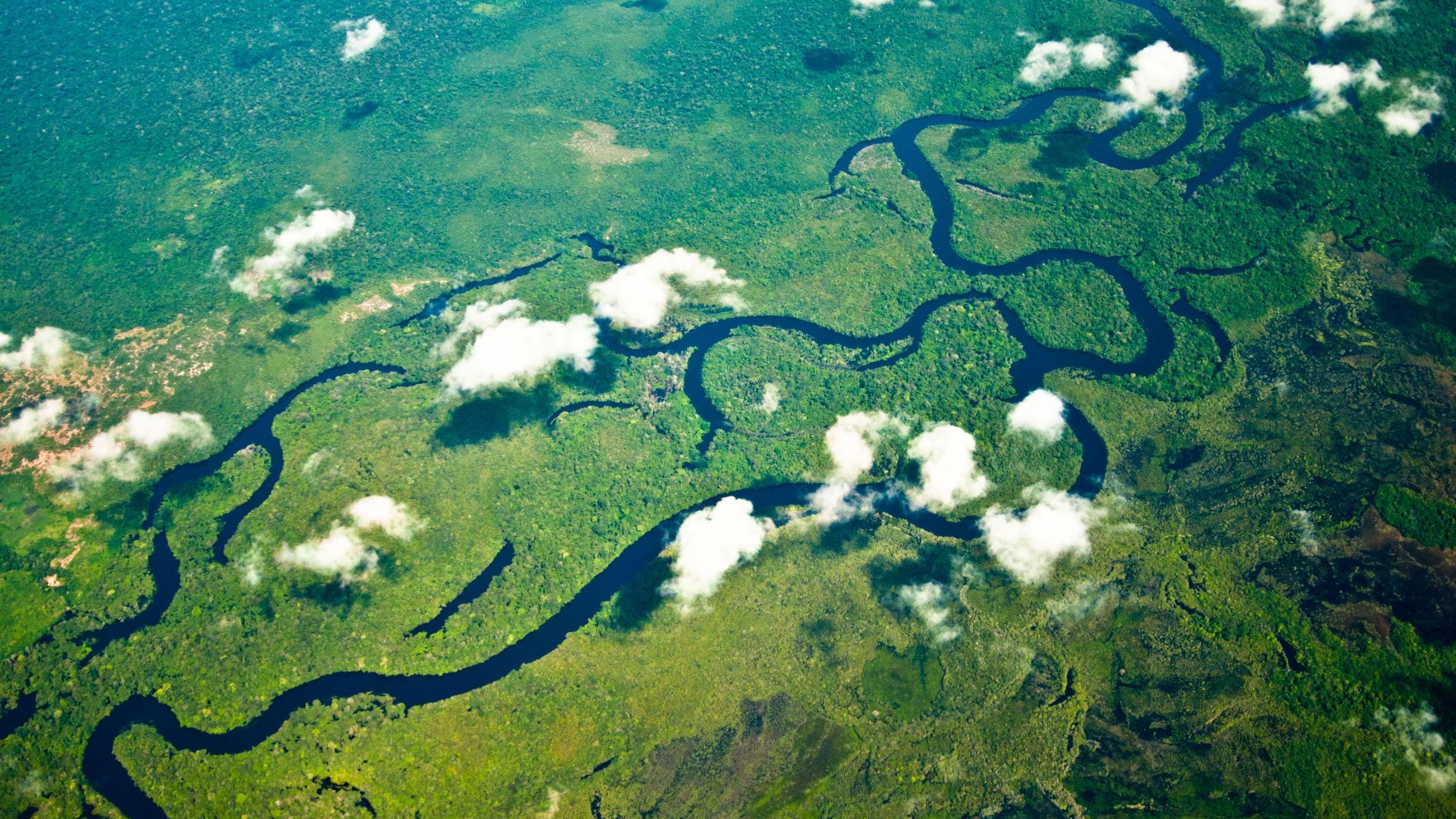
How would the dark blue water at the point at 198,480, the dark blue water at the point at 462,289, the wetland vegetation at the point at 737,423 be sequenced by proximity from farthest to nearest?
the dark blue water at the point at 462,289, the dark blue water at the point at 198,480, the wetland vegetation at the point at 737,423

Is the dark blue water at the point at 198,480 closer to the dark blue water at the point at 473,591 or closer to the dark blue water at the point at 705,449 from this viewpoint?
the dark blue water at the point at 705,449

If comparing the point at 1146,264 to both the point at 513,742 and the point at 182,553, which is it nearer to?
the point at 513,742

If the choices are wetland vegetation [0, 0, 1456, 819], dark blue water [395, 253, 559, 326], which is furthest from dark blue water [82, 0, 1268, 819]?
wetland vegetation [0, 0, 1456, 819]

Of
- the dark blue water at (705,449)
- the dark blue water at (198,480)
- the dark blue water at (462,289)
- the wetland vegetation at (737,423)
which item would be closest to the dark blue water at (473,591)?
the dark blue water at (705,449)

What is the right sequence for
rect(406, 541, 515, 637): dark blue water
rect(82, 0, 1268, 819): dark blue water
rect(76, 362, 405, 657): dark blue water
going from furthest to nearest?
1. rect(406, 541, 515, 637): dark blue water
2. rect(76, 362, 405, 657): dark blue water
3. rect(82, 0, 1268, 819): dark blue water

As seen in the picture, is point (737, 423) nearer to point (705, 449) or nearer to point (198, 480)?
point (705, 449)

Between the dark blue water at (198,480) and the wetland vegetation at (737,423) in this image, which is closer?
the wetland vegetation at (737,423)

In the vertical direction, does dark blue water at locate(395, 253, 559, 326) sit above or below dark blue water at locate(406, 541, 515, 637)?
above

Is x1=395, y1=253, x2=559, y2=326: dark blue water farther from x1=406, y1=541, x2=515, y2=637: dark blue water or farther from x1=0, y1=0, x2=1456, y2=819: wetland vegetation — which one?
x1=406, y1=541, x2=515, y2=637: dark blue water

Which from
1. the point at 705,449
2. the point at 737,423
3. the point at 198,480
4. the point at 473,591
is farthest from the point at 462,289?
the point at 473,591
